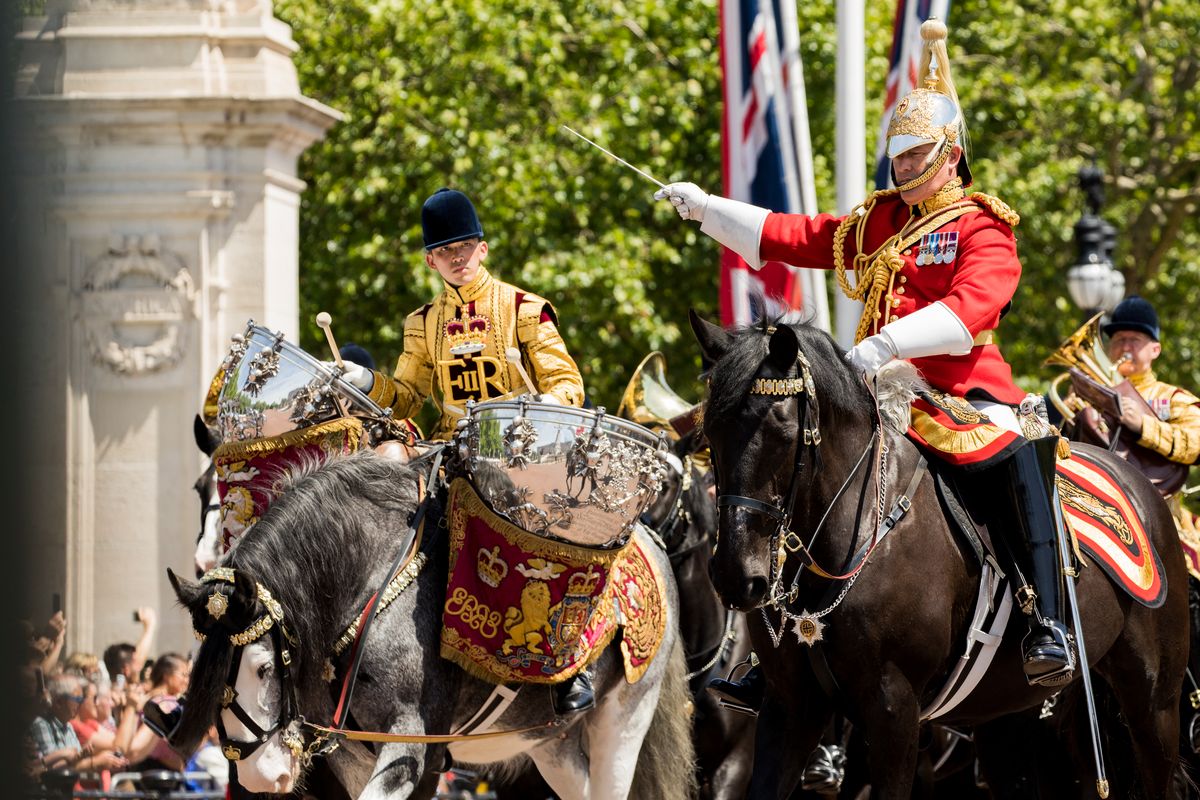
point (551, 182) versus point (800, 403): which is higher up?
point (551, 182)

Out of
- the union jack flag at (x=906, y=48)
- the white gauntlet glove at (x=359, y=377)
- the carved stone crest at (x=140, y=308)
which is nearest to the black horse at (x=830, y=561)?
Answer: the white gauntlet glove at (x=359, y=377)

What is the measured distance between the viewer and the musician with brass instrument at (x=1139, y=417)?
8133 mm

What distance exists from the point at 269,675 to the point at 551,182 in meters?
14.3

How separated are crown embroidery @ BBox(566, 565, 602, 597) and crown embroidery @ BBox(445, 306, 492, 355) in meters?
1.08

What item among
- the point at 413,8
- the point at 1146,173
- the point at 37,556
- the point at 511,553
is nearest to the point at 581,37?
the point at 413,8

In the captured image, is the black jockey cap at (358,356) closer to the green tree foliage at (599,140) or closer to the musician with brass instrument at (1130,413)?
the musician with brass instrument at (1130,413)

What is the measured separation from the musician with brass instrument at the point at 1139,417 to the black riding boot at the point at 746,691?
9.18ft

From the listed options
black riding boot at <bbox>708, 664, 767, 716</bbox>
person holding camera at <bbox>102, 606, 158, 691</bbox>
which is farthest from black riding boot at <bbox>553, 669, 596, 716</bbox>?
person holding camera at <bbox>102, 606, 158, 691</bbox>

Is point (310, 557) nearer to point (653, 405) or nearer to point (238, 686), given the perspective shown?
point (238, 686)

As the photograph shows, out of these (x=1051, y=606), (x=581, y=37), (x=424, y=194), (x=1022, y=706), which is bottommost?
(x=1022, y=706)

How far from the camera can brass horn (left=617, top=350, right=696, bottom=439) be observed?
899 centimetres

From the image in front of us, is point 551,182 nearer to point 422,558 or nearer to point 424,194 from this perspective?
point 424,194

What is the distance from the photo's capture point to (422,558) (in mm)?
5531

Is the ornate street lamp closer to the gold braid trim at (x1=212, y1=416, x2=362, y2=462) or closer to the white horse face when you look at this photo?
the gold braid trim at (x1=212, y1=416, x2=362, y2=462)
